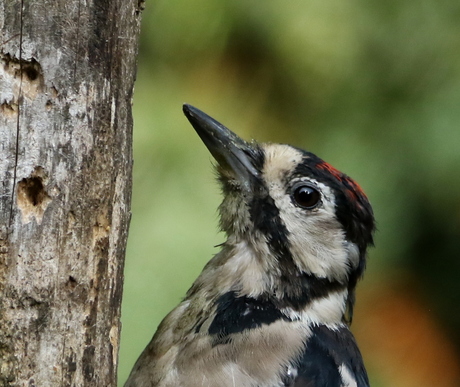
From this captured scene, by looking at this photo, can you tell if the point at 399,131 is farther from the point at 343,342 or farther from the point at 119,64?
the point at 119,64

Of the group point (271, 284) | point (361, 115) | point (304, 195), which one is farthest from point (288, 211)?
point (361, 115)

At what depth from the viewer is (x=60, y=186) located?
2275 millimetres

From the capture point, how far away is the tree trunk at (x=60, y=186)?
2.20 meters

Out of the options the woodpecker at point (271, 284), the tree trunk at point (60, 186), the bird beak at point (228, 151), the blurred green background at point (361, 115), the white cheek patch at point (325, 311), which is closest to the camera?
the tree trunk at point (60, 186)

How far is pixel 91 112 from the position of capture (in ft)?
7.63

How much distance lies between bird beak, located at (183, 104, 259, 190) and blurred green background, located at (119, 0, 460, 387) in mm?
1156

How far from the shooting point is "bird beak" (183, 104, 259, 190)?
3209 millimetres

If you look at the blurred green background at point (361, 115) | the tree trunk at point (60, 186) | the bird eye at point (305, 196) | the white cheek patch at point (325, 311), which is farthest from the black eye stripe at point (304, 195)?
the blurred green background at point (361, 115)

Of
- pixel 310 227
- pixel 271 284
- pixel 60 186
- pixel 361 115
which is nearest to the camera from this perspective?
pixel 60 186

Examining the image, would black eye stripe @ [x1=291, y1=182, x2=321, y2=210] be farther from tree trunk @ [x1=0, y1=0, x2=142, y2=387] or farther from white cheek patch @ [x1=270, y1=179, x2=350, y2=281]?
tree trunk @ [x1=0, y1=0, x2=142, y2=387]

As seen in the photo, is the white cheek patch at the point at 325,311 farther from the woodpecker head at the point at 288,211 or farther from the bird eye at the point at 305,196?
the bird eye at the point at 305,196

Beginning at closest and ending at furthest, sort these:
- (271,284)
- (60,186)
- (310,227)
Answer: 1. (60,186)
2. (271,284)
3. (310,227)

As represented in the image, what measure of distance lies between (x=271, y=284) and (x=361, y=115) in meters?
2.10

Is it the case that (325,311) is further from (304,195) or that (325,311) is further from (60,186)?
(60,186)
